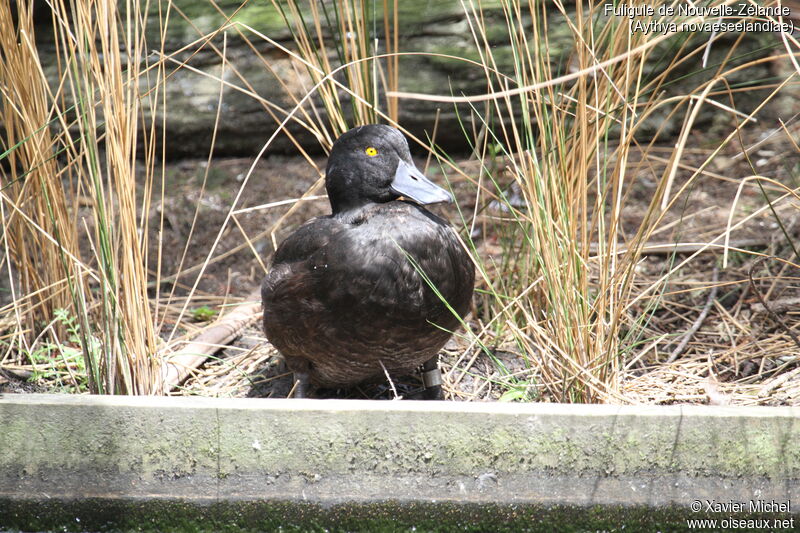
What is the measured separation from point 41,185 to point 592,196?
263cm

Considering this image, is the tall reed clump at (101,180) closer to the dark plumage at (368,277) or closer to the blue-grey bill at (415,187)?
the dark plumage at (368,277)

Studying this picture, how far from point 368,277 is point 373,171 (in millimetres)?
420

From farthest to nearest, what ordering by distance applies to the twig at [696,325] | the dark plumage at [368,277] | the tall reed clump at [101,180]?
the twig at [696,325] → the dark plumage at [368,277] → the tall reed clump at [101,180]

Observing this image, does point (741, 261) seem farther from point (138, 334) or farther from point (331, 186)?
point (138, 334)

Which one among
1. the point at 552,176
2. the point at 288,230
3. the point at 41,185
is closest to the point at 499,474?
the point at 552,176

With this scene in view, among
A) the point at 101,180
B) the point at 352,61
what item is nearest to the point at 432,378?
the point at 352,61

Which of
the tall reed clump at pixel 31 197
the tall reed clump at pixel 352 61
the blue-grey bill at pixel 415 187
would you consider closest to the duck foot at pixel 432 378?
the blue-grey bill at pixel 415 187

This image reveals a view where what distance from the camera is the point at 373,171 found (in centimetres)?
242

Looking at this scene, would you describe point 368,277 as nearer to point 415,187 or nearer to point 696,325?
point 415,187

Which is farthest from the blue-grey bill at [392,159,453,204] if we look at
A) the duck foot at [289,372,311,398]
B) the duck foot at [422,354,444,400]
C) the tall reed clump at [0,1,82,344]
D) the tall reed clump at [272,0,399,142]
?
the tall reed clump at [0,1,82,344]

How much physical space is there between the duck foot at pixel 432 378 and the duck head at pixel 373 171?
552 millimetres

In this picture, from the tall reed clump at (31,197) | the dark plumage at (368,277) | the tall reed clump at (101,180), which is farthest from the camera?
the tall reed clump at (31,197)

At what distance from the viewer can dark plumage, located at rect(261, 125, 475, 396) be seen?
218 cm

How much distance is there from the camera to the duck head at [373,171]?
7.91ft
